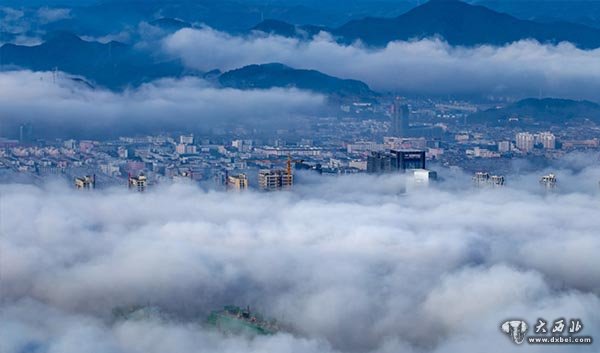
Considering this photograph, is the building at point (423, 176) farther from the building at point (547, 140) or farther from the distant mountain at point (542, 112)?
the distant mountain at point (542, 112)

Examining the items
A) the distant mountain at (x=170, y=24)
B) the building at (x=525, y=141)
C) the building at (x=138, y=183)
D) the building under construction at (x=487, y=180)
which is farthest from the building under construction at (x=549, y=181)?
the distant mountain at (x=170, y=24)

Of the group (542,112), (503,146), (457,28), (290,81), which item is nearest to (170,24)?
(290,81)

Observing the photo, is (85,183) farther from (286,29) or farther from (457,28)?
(457,28)

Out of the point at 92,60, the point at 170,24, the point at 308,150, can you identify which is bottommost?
the point at 308,150

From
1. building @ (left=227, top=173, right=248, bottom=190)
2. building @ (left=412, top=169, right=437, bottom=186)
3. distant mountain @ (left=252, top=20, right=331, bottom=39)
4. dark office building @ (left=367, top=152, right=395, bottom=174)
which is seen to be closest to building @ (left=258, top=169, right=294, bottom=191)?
building @ (left=227, top=173, right=248, bottom=190)

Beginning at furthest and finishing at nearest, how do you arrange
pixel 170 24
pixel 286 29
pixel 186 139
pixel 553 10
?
pixel 553 10 < pixel 170 24 < pixel 286 29 < pixel 186 139

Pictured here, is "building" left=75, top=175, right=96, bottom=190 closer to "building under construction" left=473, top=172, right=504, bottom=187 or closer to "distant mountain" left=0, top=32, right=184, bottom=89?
"building under construction" left=473, top=172, right=504, bottom=187

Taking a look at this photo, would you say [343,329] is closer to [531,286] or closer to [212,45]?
[531,286]
